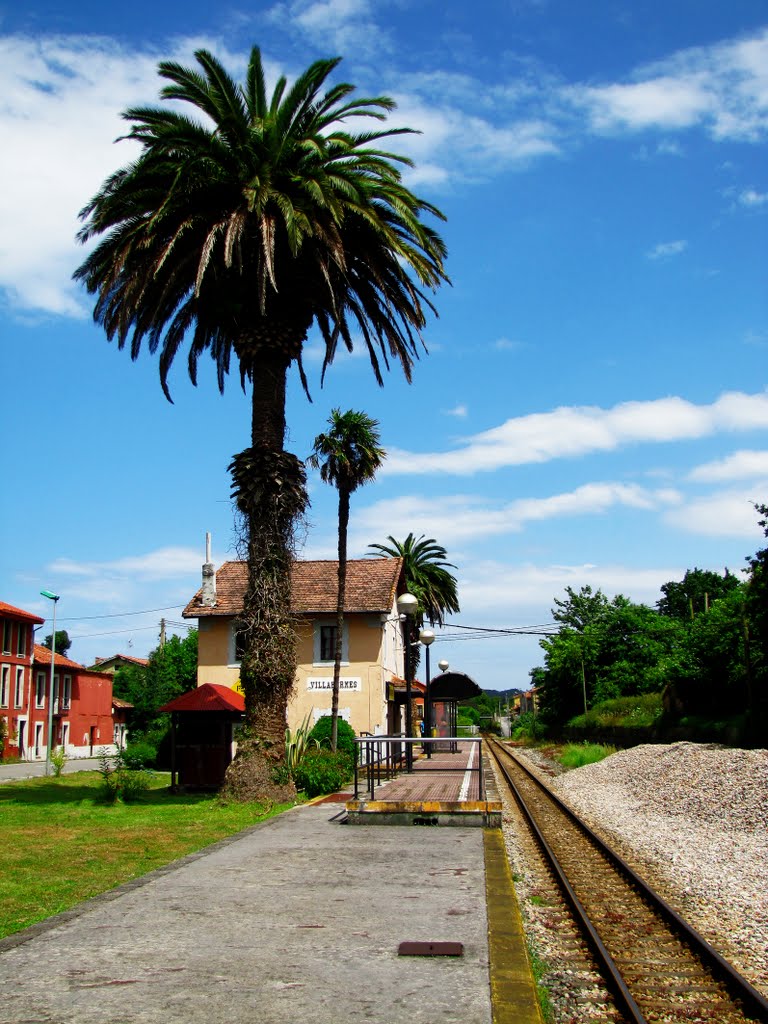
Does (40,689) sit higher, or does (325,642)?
(325,642)

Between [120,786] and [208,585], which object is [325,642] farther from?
[120,786]

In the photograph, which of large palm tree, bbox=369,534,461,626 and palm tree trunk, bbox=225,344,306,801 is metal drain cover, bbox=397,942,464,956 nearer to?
palm tree trunk, bbox=225,344,306,801

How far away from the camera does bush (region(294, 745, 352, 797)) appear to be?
1902 cm

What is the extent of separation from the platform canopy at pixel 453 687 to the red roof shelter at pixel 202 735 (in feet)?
61.4

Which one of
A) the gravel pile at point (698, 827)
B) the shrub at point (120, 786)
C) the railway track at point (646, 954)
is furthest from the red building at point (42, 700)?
the railway track at point (646, 954)

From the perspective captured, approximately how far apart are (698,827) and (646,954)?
1045 centimetres

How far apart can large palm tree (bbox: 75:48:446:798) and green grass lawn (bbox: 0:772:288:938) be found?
1.76 metres

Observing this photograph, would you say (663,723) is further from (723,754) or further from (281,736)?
(281,736)

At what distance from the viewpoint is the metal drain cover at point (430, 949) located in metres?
6.70

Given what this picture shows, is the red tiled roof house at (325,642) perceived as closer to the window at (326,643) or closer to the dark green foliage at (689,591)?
the window at (326,643)

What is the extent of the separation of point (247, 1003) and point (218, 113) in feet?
50.5

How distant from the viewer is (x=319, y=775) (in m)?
19.0

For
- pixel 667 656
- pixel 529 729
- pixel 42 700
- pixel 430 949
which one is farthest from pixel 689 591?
pixel 430 949

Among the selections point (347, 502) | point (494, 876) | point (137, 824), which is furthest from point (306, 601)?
point (494, 876)
